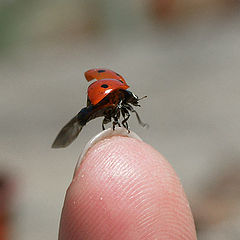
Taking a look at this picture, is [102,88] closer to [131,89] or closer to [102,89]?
[102,89]

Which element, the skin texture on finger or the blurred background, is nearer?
the skin texture on finger

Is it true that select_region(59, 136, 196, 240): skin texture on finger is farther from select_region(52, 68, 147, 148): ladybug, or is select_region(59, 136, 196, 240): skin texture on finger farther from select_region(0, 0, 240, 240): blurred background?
select_region(0, 0, 240, 240): blurred background

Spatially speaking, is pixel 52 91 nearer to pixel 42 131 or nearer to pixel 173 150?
pixel 42 131

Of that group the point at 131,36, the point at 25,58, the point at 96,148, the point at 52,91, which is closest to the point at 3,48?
the point at 25,58

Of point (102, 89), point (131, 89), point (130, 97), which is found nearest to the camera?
point (102, 89)

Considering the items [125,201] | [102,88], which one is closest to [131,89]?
[102,88]

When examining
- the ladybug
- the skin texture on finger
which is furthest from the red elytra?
the skin texture on finger
